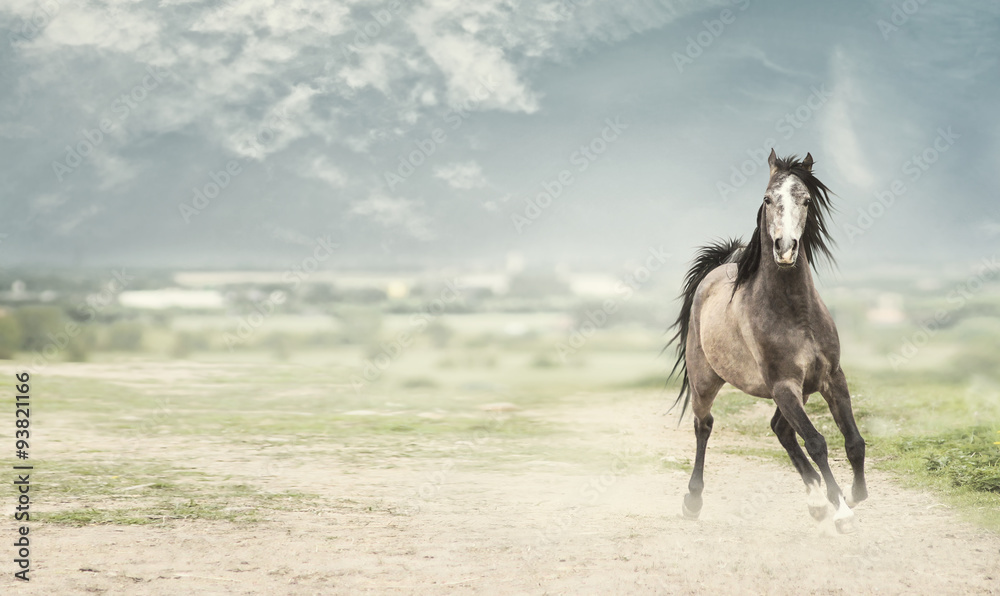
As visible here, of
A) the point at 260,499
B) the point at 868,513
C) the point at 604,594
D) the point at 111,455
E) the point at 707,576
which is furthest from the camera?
the point at 111,455

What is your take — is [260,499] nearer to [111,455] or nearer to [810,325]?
[111,455]

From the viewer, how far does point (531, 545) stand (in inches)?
273

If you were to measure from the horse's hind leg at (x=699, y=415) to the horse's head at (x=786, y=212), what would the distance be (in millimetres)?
2063

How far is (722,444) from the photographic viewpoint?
12531mm

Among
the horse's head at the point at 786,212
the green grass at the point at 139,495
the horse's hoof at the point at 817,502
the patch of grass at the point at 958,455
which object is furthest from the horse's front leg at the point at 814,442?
the green grass at the point at 139,495

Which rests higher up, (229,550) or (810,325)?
(810,325)

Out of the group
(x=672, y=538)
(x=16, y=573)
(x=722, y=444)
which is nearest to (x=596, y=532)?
(x=672, y=538)

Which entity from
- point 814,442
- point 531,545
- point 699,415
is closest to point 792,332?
point 814,442

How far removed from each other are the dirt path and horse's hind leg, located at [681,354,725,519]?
0.27 meters

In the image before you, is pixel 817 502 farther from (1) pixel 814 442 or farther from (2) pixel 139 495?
(2) pixel 139 495

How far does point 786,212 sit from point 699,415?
9.78ft

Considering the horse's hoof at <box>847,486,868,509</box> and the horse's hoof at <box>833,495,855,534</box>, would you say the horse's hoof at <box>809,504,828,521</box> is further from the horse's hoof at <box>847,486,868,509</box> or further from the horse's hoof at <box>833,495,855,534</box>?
the horse's hoof at <box>847,486,868,509</box>

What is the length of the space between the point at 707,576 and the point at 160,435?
957cm

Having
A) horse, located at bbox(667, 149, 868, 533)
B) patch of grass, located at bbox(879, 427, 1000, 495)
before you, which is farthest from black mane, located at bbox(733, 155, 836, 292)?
patch of grass, located at bbox(879, 427, 1000, 495)
